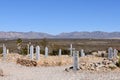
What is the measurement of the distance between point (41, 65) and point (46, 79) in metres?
9.25

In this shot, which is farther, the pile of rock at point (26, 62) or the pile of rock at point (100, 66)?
the pile of rock at point (26, 62)

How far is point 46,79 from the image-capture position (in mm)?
17531

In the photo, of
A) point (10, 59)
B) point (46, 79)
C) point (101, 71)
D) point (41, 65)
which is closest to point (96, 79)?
point (46, 79)

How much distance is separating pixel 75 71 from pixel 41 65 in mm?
5920

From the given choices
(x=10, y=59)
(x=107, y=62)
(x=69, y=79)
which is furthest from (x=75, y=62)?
(x=10, y=59)

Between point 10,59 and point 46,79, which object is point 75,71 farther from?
point 10,59

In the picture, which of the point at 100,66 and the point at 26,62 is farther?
the point at 26,62

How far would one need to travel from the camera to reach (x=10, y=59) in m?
31.7

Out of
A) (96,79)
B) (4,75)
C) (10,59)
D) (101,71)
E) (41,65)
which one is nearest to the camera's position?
(96,79)

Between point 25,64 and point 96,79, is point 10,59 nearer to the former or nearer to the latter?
point 25,64

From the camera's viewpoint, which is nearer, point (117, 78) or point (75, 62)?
point (117, 78)

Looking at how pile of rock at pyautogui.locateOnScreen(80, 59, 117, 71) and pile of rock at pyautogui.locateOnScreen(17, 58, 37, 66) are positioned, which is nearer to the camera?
pile of rock at pyautogui.locateOnScreen(80, 59, 117, 71)

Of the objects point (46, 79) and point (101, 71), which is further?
point (101, 71)

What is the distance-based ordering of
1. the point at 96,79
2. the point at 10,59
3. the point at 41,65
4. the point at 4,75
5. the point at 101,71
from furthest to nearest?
the point at 10,59 → the point at 41,65 → the point at 101,71 → the point at 4,75 → the point at 96,79
